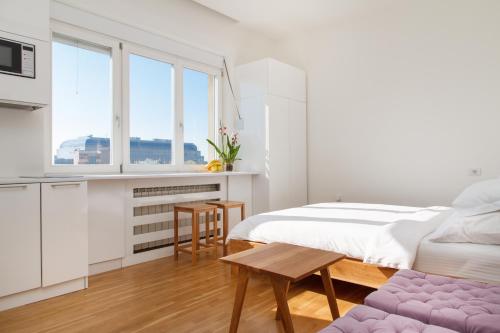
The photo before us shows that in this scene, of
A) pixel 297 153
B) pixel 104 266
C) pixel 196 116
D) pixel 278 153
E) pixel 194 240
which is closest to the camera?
pixel 104 266

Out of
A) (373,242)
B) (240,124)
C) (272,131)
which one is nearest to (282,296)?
(373,242)

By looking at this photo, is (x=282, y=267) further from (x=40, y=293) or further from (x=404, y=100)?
(x=404, y=100)

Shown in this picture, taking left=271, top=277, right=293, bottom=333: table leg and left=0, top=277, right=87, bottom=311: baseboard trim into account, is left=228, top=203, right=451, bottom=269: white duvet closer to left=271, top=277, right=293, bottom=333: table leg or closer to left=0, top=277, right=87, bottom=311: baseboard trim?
left=271, top=277, right=293, bottom=333: table leg

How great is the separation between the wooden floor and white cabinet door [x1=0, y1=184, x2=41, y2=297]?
0.19 meters

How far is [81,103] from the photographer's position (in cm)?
321

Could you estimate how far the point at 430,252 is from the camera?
2.06m

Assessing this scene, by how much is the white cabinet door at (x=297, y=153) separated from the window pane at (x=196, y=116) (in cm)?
112

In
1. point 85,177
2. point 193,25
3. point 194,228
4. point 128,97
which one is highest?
point 193,25

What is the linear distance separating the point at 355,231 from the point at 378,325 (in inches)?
45.3

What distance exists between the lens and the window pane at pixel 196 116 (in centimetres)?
416

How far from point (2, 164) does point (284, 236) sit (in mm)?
2128

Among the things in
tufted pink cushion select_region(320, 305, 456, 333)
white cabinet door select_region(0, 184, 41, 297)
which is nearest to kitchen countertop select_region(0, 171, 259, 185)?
white cabinet door select_region(0, 184, 41, 297)

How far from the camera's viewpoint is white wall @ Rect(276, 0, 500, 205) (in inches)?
142

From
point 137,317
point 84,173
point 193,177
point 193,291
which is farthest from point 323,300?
point 84,173
